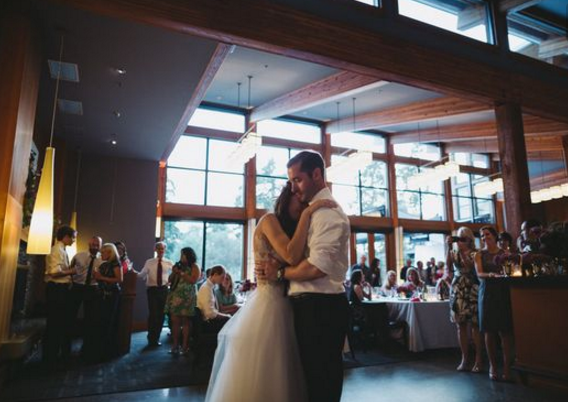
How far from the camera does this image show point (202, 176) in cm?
1078

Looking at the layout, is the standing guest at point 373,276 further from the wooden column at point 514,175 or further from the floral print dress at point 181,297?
the floral print dress at point 181,297

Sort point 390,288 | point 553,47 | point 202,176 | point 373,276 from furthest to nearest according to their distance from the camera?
1. point 202,176
2. point 373,276
3. point 390,288
4. point 553,47

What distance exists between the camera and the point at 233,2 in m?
4.32

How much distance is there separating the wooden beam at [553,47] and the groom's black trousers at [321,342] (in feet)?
23.5

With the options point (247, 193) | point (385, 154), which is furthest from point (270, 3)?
point (385, 154)

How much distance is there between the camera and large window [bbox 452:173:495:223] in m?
14.5

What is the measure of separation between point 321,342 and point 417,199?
503 inches

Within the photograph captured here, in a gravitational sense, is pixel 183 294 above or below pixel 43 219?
Result: below

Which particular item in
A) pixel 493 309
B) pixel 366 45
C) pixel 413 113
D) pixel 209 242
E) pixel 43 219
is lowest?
pixel 493 309

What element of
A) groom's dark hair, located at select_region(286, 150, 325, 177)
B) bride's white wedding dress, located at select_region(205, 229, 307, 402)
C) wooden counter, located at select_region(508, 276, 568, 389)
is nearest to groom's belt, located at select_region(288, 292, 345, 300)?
bride's white wedding dress, located at select_region(205, 229, 307, 402)

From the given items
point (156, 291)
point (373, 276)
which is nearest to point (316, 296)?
point (156, 291)

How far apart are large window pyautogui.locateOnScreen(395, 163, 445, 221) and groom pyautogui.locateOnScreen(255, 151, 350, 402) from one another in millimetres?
11969

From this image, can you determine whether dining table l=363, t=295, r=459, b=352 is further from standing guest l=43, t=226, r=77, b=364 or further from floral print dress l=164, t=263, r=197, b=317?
standing guest l=43, t=226, r=77, b=364

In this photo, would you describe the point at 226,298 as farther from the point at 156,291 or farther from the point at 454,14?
the point at 454,14
